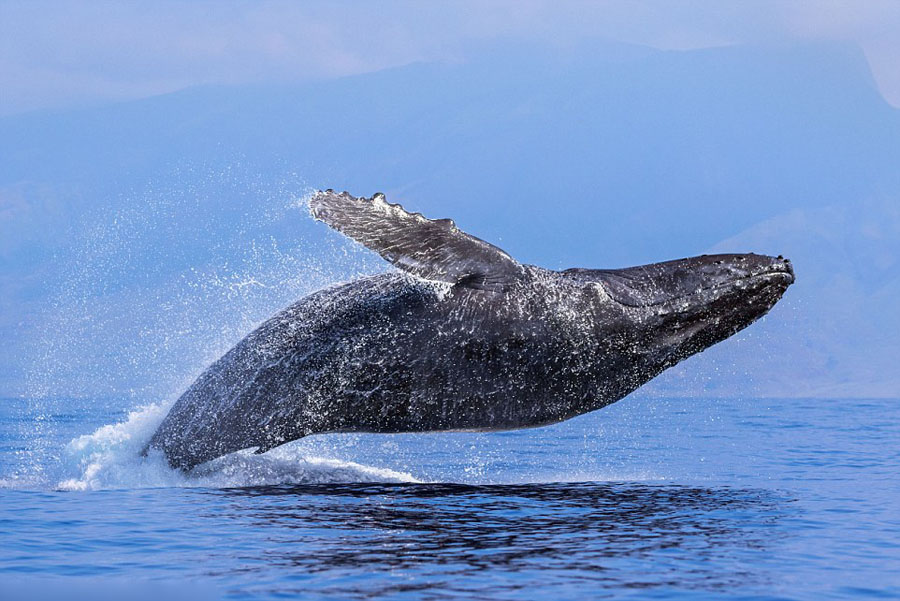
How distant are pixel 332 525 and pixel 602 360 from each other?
12.8 feet

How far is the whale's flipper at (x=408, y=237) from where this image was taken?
11.8 metres

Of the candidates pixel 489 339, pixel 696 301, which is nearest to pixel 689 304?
pixel 696 301

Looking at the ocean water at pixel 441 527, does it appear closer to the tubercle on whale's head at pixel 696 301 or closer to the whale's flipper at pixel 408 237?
the tubercle on whale's head at pixel 696 301

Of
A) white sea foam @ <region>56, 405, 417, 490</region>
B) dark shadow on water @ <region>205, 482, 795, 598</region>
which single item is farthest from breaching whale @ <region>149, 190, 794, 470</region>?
white sea foam @ <region>56, 405, 417, 490</region>

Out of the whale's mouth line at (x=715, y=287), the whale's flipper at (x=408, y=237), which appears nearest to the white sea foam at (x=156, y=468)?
the whale's flipper at (x=408, y=237)

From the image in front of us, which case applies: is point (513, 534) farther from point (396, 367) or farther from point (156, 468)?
point (156, 468)

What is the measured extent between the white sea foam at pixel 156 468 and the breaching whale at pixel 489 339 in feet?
3.89

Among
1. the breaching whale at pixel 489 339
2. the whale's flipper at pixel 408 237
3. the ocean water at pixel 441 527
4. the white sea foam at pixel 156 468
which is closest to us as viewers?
the ocean water at pixel 441 527

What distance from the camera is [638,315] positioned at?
12.8 metres

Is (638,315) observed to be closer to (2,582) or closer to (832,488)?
(832,488)

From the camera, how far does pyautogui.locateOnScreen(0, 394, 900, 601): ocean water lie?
8461 millimetres

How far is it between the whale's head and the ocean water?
188 centimetres

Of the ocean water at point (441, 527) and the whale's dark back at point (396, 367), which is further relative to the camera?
the whale's dark back at point (396, 367)

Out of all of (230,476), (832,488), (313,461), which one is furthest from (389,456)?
(832,488)
